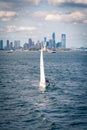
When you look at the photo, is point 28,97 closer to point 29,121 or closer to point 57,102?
point 57,102

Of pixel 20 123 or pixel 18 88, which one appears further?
pixel 18 88

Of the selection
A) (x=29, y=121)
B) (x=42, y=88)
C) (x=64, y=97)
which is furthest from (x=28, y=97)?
(x=29, y=121)

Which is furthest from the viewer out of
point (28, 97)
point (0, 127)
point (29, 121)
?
point (28, 97)

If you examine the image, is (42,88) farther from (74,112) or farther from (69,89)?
(74,112)

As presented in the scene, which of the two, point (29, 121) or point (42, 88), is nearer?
point (29, 121)

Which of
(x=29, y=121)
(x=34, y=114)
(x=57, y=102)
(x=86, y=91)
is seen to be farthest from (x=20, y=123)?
(x=86, y=91)

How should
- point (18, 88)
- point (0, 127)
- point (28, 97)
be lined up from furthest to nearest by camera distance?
point (18, 88)
point (28, 97)
point (0, 127)

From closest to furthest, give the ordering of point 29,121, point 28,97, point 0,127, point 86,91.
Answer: point 0,127, point 29,121, point 28,97, point 86,91

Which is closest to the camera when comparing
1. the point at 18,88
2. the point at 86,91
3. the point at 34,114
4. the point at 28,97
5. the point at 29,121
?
→ the point at 29,121
